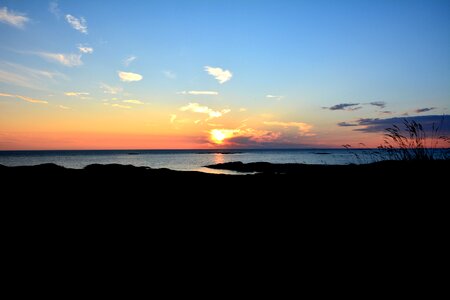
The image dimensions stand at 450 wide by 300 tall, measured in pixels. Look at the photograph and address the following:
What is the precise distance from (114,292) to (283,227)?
276 cm

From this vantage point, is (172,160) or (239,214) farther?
(172,160)

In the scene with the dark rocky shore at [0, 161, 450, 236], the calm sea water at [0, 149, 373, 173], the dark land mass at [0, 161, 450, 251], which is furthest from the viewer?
the calm sea water at [0, 149, 373, 173]

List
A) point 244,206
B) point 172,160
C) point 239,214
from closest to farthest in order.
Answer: point 239,214 < point 244,206 < point 172,160

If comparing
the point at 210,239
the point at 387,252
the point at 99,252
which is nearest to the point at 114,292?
the point at 99,252

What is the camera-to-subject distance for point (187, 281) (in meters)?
2.77

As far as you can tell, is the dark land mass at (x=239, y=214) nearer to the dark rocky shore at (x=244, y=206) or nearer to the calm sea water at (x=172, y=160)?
the dark rocky shore at (x=244, y=206)

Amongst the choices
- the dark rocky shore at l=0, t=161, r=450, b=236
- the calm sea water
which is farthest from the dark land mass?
the calm sea water

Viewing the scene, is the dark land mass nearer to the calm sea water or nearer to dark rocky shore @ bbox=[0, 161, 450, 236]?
dark rocky shore @ bbox=[0, 161, 450, 236]

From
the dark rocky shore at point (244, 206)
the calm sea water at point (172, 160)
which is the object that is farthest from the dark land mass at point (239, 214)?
the calm sea water at point (172, 160)

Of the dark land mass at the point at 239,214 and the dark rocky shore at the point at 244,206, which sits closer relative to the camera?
the dark land mass at the point at 239,214

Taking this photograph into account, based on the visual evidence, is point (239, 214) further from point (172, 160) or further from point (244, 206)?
point (172, 160)

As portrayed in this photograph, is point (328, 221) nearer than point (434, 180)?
Yes

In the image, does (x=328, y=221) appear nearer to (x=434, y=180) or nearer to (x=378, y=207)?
(x=378, y=207)

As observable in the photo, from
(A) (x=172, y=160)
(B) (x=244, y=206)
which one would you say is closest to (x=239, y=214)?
(B) (x=244, y=206)
